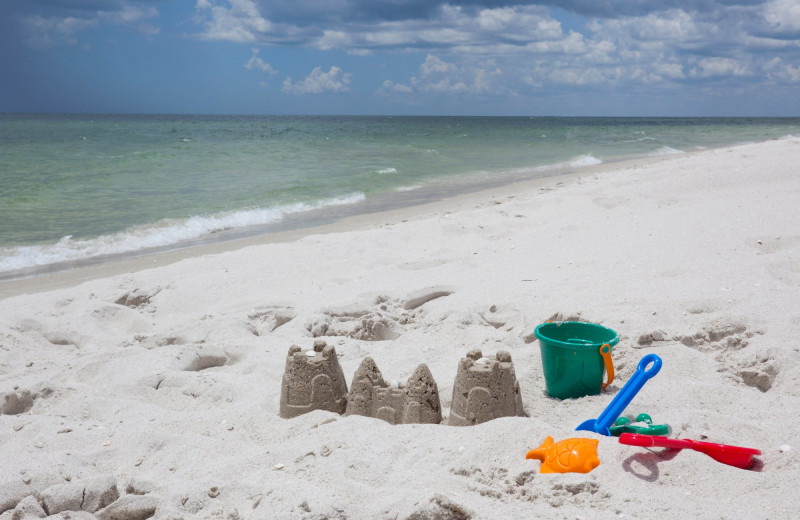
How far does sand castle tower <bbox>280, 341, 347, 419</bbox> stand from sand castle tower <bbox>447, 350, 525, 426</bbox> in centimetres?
62

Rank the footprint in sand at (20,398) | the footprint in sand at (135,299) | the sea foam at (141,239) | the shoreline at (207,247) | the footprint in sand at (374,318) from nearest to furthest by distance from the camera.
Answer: the footprint in sand at (20,398)
the footprint in sand at (374,318)
the footprint in sand at (135,299)
the shoreline at (207,247)
the sea foam at (141,239)

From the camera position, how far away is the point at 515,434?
96.7 inches

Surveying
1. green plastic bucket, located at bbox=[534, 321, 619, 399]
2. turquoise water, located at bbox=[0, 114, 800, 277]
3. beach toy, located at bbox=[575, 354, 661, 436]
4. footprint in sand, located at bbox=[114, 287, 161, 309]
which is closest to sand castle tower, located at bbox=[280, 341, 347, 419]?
green plastic bucket, located at bbox=[534, 321, 619, 399]

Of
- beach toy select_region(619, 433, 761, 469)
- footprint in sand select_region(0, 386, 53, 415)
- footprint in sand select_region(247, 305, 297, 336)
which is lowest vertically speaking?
footprint in sand select_region(0, 386, 53, 415)

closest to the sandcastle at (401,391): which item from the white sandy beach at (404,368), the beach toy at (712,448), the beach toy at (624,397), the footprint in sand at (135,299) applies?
the white sandy beach at (404,368)

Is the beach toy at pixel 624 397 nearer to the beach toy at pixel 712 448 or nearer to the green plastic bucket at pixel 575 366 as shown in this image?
the beach toy at pixel 712 448

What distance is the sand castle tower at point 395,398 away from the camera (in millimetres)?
2807

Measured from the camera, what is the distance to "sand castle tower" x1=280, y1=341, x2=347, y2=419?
9.86 feet

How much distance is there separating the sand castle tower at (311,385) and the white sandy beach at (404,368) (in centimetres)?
14

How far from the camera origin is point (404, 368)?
139 inches

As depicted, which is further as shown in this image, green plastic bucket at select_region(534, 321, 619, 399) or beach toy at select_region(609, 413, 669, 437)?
green plastic bucket at select_region(534, 321, 619, 399)

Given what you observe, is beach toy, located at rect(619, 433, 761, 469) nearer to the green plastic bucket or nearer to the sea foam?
the green plastic bucket

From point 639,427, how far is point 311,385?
1.52 metres

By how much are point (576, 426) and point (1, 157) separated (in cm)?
2218
